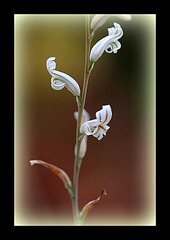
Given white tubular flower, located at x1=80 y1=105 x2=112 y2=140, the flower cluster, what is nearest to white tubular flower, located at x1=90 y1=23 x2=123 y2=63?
the flower cluster

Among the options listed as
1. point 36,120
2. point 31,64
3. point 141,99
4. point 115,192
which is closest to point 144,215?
point 115,192

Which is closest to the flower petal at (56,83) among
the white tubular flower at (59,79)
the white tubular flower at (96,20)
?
the white tubular flower at (59,79)

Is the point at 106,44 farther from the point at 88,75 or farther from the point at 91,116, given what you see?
the point at 91,116

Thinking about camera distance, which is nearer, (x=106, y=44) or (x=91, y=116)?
(x=106, y=44)

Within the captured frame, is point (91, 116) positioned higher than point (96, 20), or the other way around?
point (96, 20)

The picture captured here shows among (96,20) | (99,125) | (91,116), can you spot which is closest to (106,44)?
(96,20)

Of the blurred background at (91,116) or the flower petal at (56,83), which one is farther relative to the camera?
the blurred background at (91,116)

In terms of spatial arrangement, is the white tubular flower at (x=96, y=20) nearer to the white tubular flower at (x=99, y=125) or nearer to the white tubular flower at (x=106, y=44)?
the white tubular flower at (x=106, y=44)

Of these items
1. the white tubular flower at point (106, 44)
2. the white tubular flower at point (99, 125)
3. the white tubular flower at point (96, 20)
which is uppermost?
the white tubular flower at point (96, 20)
